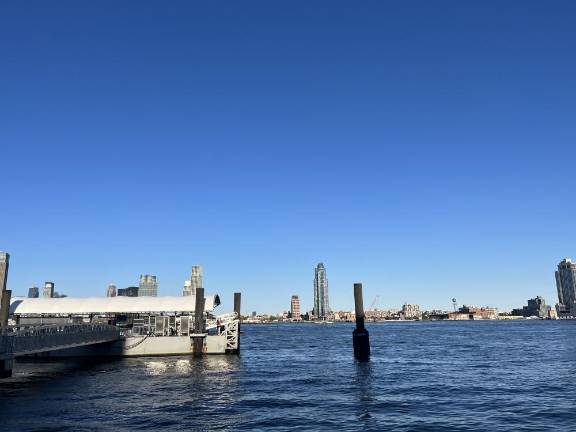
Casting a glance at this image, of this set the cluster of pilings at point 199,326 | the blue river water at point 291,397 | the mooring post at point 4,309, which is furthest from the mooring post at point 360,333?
the mooring post at point 4,309

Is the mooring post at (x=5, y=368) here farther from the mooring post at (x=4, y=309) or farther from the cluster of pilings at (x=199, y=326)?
the mooring post at (x=4, y=309)

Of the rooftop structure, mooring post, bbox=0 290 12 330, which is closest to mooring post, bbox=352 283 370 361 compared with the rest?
mooring post, bbox=0 290 12 330

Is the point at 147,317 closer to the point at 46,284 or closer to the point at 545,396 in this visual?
the point at 46,284

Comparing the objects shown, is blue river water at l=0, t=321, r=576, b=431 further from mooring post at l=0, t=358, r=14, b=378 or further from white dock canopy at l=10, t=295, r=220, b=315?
white dock canopy at l=10, t=295, r=220, b=315

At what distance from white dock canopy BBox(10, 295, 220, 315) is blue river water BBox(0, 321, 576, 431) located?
53.2ft

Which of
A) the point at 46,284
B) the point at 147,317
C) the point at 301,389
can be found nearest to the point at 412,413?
the point at 301,389

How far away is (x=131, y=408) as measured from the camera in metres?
33.3

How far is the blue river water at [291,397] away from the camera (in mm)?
28781

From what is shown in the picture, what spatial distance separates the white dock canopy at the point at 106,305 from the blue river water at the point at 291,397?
53.2 ft

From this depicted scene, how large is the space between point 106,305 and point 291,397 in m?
51.6

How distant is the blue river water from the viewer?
94.4 ft

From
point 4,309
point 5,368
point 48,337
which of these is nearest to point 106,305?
point 4,309

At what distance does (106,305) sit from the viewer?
80.0 m

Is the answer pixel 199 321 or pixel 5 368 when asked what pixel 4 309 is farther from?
pixel 5 368
